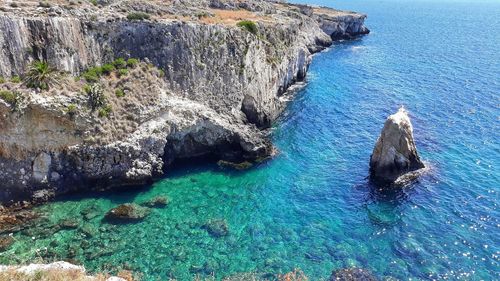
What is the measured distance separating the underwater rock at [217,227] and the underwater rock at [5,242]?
1626 centimetres

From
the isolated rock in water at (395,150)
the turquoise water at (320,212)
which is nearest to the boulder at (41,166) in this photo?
the turquoise water at (320,212)

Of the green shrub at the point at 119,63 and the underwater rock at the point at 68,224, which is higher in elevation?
the green shrub at the point at 119,63

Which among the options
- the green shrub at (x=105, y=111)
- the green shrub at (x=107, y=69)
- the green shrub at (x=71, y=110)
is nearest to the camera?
the green shrub at (x=71, y=110)

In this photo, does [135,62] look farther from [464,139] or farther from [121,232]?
[464,139]

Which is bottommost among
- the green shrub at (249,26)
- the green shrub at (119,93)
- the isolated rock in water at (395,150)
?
the isolated rock in water at (395,150)

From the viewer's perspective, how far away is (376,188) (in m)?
44.6

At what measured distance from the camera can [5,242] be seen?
33.5 meters

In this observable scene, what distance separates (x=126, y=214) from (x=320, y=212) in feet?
62.0

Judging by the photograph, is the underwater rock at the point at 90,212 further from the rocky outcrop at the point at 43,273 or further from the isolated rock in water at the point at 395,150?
the isolated rock in water at the point at 395,150

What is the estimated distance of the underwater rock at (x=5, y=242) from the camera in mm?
32969

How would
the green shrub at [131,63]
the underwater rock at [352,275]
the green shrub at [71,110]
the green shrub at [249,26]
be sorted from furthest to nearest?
the green shrub at [249,26], the green shrub at [131,63], the green shrub at [71,110], the underwater rock at [352,275]

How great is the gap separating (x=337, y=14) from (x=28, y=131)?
121 m

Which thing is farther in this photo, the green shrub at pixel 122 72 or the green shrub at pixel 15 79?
the green shrub at pixel 122 72

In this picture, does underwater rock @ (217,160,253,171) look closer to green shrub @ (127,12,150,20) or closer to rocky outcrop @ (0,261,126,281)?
green shrub @ (127,12,150,20)
